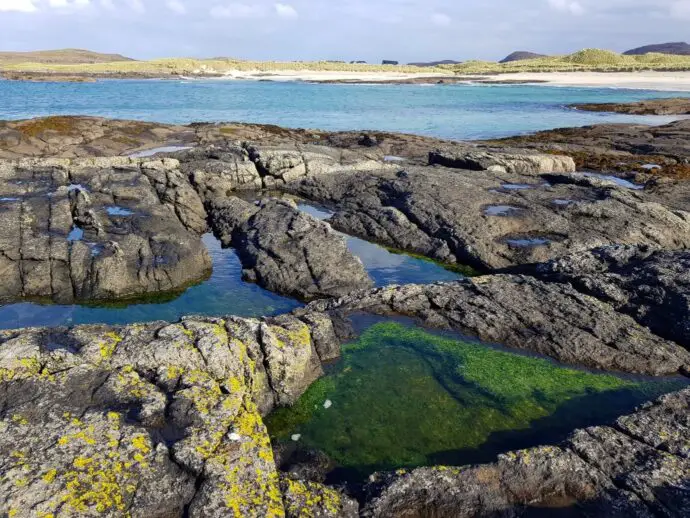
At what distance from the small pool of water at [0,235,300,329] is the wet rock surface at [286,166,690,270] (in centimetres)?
792

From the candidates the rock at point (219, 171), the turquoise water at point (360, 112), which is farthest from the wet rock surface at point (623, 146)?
the rock at point (219, 171)

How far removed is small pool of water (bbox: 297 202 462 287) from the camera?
20484 mm

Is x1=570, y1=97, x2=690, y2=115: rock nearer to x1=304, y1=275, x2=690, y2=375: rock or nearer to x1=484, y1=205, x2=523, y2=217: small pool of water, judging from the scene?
x1=484, y1=205, x2=523, y2=217: small pool of water

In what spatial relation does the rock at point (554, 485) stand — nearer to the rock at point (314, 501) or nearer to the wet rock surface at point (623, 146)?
the rock at point (314, 501)

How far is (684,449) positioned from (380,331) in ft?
26.3

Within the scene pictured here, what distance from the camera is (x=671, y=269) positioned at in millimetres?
15750

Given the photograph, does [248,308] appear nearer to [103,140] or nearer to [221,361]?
[221,361]

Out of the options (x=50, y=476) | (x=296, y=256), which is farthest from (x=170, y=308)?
(x=50, y=476)

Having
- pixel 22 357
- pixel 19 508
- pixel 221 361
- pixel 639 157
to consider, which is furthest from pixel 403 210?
pixel 639 157

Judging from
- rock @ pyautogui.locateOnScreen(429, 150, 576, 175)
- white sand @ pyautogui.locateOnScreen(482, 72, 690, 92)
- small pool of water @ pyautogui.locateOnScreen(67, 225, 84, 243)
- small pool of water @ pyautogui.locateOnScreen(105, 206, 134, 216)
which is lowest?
small pool of water @ pyautogui.locateOnScreen(67, 225, 84, 243)

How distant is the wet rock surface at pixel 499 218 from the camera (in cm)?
2192

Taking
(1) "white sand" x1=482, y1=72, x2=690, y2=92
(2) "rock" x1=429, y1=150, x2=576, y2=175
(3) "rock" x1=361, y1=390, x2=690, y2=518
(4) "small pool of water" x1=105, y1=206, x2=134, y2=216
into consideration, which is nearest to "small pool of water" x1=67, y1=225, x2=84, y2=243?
(4) "small pool of water" x1=105, y1=206, x2=134, y2=216

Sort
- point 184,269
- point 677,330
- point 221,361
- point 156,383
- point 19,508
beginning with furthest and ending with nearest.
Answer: point 184,269, point 677,330, point 221,361, point 156,383, point 19,508

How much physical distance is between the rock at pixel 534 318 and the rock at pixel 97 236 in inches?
272
